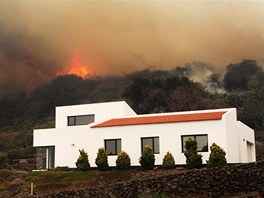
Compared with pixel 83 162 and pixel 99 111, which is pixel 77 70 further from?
pixel 83 162

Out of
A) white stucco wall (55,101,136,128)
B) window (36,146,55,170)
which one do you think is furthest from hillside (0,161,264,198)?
white stucco wall (55,101,136,128)

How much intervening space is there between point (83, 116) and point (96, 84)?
74.7 meters

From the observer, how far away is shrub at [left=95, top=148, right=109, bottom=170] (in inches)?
1515

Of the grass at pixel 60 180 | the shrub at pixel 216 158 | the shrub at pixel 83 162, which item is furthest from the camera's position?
the shrub at pixel 83 162

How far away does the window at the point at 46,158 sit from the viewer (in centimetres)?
4528

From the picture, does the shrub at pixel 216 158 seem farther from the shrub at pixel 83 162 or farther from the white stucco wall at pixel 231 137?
the shrub at pixel 83 162

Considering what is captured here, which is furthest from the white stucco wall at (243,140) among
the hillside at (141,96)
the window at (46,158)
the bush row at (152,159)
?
the hillside at (141,96)

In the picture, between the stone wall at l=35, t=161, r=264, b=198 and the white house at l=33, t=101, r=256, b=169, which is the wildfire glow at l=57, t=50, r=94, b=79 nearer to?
the white house at l=33, t=101, r=256, b=169

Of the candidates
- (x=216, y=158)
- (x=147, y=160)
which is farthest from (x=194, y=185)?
(x=147, y=160)

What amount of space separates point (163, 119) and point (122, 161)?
17.5 ft

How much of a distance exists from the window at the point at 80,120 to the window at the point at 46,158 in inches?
170

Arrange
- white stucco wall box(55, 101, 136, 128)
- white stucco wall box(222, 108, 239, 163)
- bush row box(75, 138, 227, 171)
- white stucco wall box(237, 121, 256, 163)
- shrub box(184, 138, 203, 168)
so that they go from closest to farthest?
bush row box(75, 138, 227, 171)
shrub box(184, 138, 203, 168)
white stucco wall box(222, 108, 239, 163)
white stucco wall box(237, 121, 256, 163)
white stucco wall box(55, 101, 136, 128)

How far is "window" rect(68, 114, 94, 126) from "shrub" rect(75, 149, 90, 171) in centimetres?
830

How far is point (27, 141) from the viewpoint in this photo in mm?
83250
